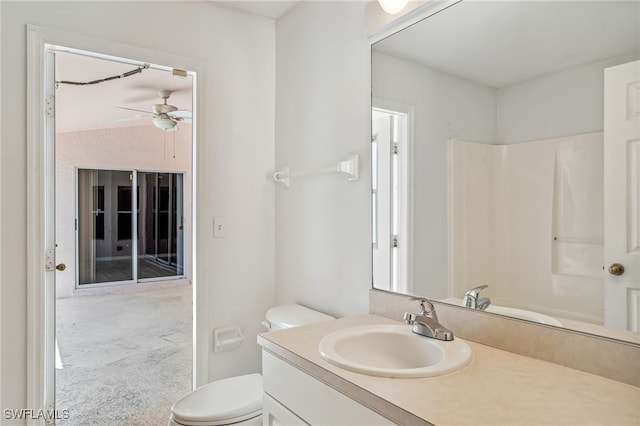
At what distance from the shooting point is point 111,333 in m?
3.73

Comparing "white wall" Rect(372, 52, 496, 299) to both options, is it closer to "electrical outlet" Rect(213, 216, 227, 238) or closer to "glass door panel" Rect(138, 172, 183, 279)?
"electrical outlet" Rect(213, 216, 227, 238)

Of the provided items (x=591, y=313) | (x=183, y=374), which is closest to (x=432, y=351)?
(x=591, y=313)

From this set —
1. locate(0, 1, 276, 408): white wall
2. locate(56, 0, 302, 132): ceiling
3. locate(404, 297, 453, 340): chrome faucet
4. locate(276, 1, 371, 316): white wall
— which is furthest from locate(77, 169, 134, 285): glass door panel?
locate(404, 297, 453, 340): chrome faucet

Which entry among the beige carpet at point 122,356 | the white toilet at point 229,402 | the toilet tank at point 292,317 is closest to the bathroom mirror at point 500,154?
the toilet tank at point 292,317

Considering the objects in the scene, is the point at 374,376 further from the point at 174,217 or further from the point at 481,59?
the point at 174,217

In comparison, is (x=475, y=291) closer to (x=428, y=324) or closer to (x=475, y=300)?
(x=475, y=300)

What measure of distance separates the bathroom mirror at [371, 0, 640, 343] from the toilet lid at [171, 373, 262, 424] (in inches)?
29.9

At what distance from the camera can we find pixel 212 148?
210 centimetres

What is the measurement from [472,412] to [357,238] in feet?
3.34

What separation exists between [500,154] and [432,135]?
0.30m

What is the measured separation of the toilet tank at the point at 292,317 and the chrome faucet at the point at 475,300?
0.73m

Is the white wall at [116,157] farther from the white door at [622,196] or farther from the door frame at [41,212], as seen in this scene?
the white door at [622,196]

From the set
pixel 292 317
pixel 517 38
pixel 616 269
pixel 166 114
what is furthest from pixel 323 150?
pixel 166 114

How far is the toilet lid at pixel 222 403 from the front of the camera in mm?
1495
